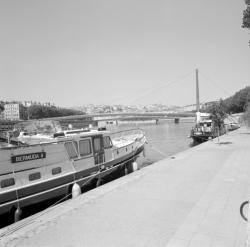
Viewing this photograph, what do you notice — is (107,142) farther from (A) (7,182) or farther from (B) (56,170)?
(A) (7,182)

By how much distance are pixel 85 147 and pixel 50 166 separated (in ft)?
7.49

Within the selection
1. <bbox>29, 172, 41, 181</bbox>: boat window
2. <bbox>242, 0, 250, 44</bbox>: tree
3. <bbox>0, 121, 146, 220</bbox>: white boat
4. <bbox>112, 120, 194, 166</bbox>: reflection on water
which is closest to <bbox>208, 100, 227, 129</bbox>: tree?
<bbox>112, 120, 194, 166</bbox>: reflection on water

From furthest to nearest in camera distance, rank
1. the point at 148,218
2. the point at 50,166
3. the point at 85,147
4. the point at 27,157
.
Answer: the point at 85,147, the point at 50,166, the point at 27,157, the point at 148,218

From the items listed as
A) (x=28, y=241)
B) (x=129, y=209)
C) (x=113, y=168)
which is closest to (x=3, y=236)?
(x=28, y=241)

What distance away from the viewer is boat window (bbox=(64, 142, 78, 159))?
11.4m

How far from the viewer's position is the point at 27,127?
19234mm

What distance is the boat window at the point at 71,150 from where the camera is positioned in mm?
11352

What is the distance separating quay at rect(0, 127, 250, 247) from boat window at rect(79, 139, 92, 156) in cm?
309

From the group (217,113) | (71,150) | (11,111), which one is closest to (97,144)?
(71,150)

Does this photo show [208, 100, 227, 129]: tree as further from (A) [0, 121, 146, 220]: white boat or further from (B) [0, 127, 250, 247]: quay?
(B) [0, 127, 250, 247]: quay

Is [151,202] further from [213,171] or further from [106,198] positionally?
[213,171]

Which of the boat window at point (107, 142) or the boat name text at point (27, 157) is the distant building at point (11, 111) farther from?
the boat name text at point (27, 157)

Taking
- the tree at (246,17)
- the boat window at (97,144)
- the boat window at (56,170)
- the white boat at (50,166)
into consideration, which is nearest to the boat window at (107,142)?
the white boat at (50,166)

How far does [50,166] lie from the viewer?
33.7 ft
